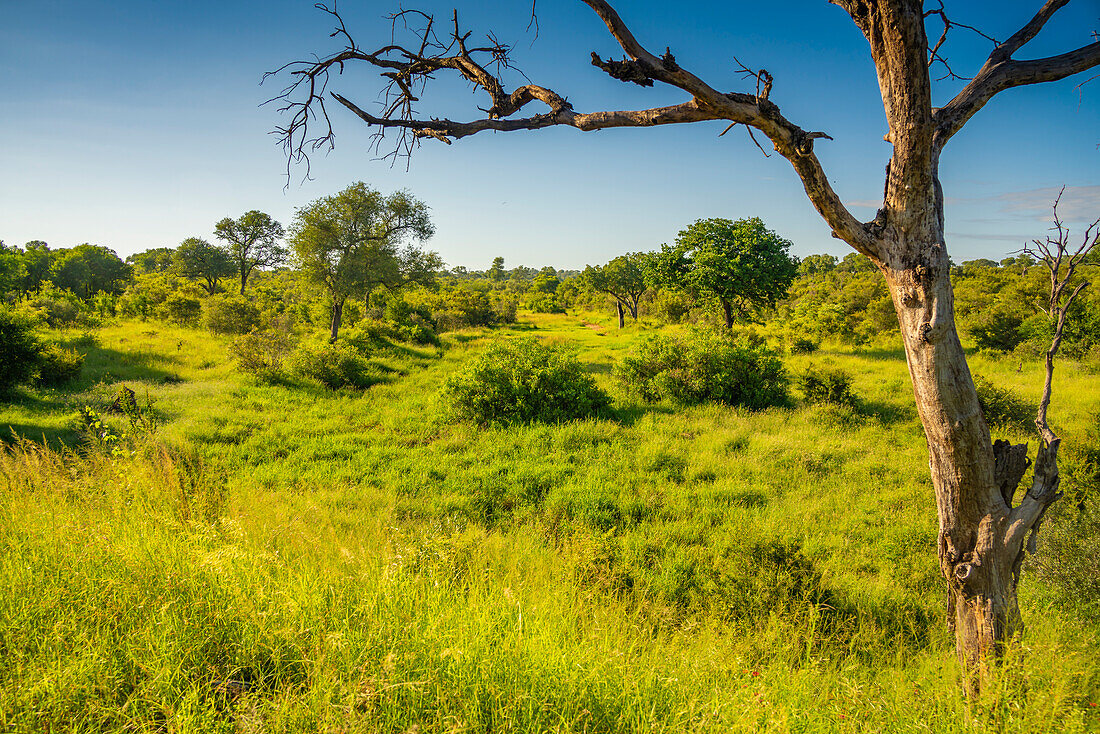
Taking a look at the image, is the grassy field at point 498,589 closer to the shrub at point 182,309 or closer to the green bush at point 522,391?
the green bush at point 522,391

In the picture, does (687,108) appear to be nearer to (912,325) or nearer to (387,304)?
(912,325)

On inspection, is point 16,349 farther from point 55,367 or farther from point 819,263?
point 819,263

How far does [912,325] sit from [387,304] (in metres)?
30.3

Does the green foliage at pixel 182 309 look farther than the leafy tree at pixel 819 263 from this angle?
No

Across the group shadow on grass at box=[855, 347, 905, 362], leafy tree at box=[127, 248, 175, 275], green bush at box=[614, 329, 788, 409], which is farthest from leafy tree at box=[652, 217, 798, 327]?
leafy tree at box=[127, 248, 175, 275]

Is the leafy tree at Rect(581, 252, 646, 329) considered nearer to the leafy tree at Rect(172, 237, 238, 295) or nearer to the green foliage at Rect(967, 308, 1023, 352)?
the green foliage at Rect(967, 308, 1023, 352)

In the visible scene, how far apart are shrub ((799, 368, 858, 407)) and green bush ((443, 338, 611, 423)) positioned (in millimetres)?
5885

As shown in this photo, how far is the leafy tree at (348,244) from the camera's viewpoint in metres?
21.9

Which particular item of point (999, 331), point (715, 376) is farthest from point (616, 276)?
point (715, 376)

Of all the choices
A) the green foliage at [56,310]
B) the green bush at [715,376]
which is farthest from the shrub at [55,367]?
the green bush at [715,376]

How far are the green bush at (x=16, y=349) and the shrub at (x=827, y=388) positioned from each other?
21206 mm

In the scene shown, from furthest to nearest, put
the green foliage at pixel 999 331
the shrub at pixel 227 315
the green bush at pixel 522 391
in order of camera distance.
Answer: the shrub at pixel 227 315
the green foliage at pixel 999 331
the green bush at pixel 522 391

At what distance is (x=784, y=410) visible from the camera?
40.5 ft

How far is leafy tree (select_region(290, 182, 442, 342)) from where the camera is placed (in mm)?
21938
